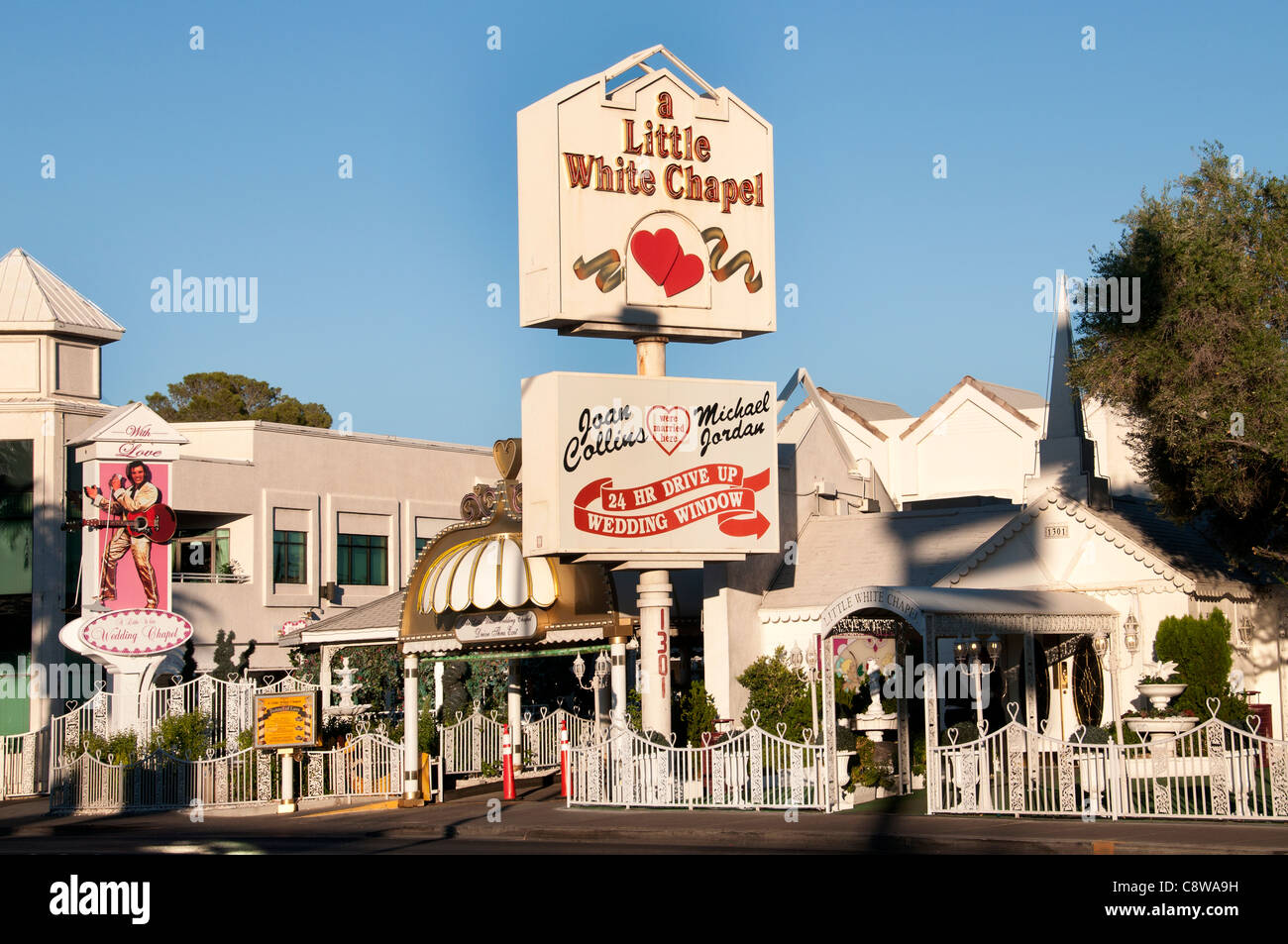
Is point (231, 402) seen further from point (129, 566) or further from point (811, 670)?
point (811, 670)

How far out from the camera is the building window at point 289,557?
153 feet

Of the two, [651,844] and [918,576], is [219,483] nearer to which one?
[918,576]

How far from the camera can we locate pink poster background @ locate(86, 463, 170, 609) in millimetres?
33812

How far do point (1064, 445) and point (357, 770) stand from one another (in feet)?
51.4

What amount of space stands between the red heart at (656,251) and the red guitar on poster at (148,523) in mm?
12901

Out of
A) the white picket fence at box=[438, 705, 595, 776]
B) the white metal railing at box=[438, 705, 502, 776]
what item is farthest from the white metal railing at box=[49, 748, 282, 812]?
the white metal railing at box=[438, 705, 502, 776]

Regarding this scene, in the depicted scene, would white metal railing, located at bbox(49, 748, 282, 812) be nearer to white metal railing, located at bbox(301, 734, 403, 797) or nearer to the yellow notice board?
white metal railing, located at bbox(301, 734, 403, 797)

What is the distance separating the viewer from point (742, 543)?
28125 millimetres

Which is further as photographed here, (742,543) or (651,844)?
(742,543)

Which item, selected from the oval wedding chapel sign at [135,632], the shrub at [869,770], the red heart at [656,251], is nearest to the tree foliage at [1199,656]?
the shrub at [869,770]
